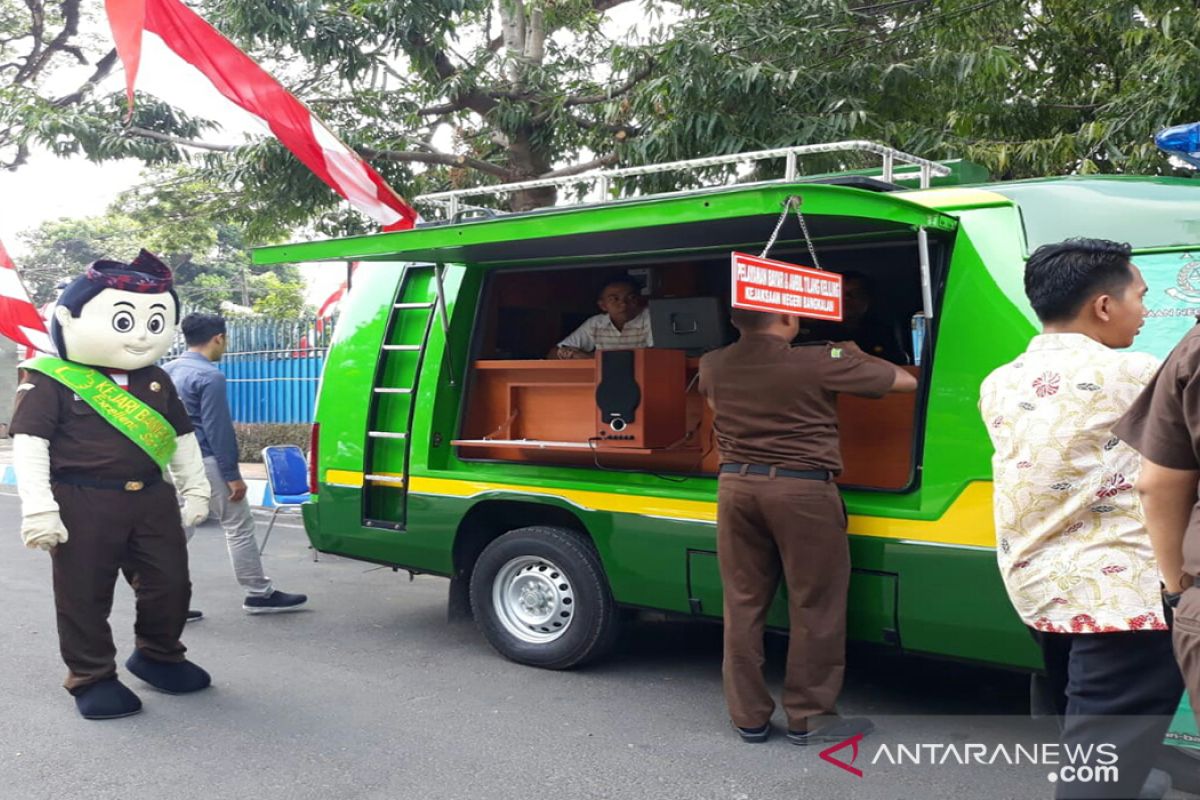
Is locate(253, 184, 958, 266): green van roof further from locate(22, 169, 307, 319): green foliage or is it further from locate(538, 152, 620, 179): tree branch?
locate(22, 169, 307, 319): green foliage

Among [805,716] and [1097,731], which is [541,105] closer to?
[805,716]

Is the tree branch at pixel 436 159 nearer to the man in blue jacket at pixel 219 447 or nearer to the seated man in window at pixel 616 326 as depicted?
the man in blue jacket at pixel 219 447

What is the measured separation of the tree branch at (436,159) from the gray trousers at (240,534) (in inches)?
206

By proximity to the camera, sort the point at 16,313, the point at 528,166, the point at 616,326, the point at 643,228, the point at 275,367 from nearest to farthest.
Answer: the point at 643,228 < the point at 616,326 < the point at 16,313 < the point at 528,166 < the point at 275,367

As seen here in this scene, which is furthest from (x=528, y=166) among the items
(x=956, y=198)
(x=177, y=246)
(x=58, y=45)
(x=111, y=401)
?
(x=58, y=45)

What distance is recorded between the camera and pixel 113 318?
16.0ft

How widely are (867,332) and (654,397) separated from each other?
1.45m

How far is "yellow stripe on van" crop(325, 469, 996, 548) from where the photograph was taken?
4.04 metres

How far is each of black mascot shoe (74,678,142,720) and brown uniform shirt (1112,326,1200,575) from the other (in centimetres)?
409

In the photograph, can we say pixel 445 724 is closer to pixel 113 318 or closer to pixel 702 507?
pixel 702 507

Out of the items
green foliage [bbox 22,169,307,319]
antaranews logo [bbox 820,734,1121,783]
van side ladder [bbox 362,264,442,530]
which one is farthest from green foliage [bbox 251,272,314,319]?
antaranews logo [bbox 820,734,1121,783]

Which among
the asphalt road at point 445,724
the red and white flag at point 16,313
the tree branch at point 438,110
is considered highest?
the tree branch at point 438,110

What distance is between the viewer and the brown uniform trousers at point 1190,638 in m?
2.13

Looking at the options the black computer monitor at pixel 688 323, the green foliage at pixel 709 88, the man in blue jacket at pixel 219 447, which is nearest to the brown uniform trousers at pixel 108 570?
the man in blue jacket at pixel 219 447
